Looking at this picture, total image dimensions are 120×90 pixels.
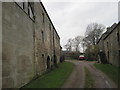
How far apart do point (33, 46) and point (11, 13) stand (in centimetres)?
450

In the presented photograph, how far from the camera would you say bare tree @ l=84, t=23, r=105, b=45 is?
4738 cm

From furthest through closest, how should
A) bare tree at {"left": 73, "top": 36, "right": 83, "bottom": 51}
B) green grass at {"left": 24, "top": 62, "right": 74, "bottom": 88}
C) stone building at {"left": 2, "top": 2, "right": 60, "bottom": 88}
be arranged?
bare tree at {"left": 73, "top": 36, "right": 83, "bottom": 51} < green grass at {"left": 24, "top": 62, "right": 74, "bottom": 88} < stone building at {"left": 2, "top": 2, "right": 60, "bottom": 88}

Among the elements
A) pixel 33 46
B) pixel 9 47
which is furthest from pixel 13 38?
pixel 33 46

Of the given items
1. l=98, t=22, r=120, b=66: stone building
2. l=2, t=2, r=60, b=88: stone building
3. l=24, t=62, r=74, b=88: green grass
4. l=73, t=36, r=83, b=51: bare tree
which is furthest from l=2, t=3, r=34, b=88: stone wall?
l=73, t=36, r=83, b=51: bare tree

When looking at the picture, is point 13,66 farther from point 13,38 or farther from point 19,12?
point 19,12

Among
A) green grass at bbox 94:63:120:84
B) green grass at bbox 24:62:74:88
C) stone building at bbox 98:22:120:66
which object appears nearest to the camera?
green grass at bbox 24:62:74:88

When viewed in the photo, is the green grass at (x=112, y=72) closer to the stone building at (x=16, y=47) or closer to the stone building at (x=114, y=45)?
the stone building at (x=114, y=45)

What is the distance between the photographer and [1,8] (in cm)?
739

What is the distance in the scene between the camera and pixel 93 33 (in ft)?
157

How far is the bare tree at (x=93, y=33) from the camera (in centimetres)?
4738

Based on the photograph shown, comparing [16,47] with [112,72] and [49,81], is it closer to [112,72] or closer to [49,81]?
[49,81]

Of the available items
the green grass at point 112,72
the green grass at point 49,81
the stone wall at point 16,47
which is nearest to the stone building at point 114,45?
the green grass at point 112,72

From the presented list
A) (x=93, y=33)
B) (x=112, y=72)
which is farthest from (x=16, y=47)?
(x=93, y=33)

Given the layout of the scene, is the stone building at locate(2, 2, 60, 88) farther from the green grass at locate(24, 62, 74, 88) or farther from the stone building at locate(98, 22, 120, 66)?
the stone building at locate(98, 22, 120, 66)
